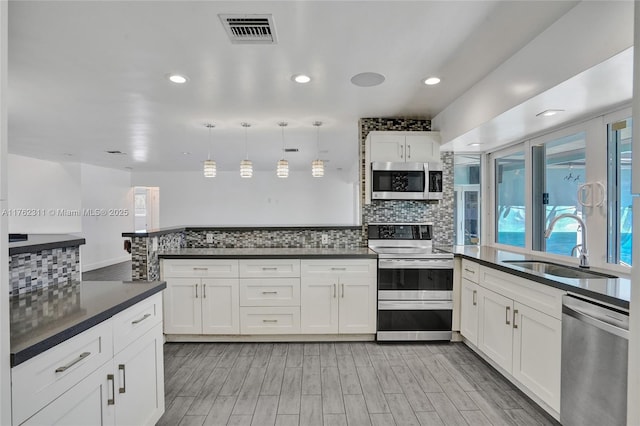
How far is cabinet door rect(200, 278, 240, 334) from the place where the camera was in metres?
3.21

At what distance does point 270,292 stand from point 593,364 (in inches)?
95.1

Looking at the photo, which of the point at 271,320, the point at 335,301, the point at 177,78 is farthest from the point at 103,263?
the point at 335,301

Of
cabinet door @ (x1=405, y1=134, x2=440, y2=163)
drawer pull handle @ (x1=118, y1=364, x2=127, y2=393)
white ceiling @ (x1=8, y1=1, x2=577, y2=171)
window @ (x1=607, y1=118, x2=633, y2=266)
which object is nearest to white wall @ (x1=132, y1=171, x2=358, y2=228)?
white ceiling @ (x1=8, y1=1, x2=577, y2=171)

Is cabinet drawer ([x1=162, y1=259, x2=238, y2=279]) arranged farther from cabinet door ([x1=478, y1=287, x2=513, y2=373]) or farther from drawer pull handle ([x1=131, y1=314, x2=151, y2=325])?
cabinet door ([x1=478, y1=287, x2=513, y2=373])

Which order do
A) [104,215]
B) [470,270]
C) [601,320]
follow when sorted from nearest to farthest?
[601,320], [470,270], [104,215]

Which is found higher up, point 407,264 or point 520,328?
point 407,264

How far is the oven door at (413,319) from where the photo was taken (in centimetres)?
321

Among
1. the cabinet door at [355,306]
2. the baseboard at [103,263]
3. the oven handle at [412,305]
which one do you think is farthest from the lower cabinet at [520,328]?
the baseboard at [103,263]

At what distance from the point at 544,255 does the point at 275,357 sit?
260 cm

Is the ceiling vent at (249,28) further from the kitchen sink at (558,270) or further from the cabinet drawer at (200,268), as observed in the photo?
the kitchen sink at (558,270)

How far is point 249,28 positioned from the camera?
6.45 feet

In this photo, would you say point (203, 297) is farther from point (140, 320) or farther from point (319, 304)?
point (140, 320)

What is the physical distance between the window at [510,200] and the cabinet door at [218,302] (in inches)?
115

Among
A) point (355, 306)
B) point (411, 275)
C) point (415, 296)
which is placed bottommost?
point (355, 306)
